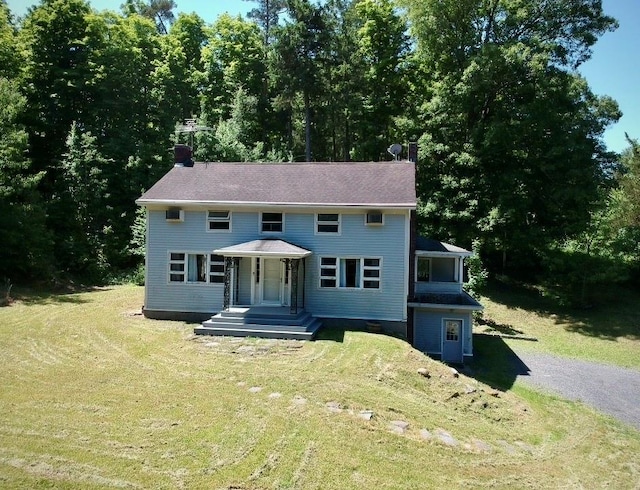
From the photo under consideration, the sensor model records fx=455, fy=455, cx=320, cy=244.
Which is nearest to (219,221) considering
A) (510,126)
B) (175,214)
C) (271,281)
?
(175,214)

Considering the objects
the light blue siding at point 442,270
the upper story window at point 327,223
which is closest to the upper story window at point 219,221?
the upper story window at point 327,223

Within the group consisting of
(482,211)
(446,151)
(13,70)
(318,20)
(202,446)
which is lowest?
(202,446)

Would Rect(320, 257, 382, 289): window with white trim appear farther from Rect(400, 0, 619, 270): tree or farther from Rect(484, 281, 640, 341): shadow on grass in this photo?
Rect(400, 0, 619, 270): tree

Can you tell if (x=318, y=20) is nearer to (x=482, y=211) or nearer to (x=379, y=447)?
(x=482, y=211)

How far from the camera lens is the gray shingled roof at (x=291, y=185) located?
661 inches

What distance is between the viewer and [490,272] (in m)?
30.1

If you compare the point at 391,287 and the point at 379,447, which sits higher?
the point at 391,287

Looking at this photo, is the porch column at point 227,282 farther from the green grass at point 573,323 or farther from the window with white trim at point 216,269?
the green grass at point 573,323

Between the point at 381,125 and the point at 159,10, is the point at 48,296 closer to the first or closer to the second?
the point at 381,125

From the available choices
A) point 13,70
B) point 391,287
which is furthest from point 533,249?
point 13,70

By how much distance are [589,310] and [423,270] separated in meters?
11.8

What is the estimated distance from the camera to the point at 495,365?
1673 centimetres

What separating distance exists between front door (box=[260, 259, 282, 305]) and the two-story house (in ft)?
0.12

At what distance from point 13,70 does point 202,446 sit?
29883mm
